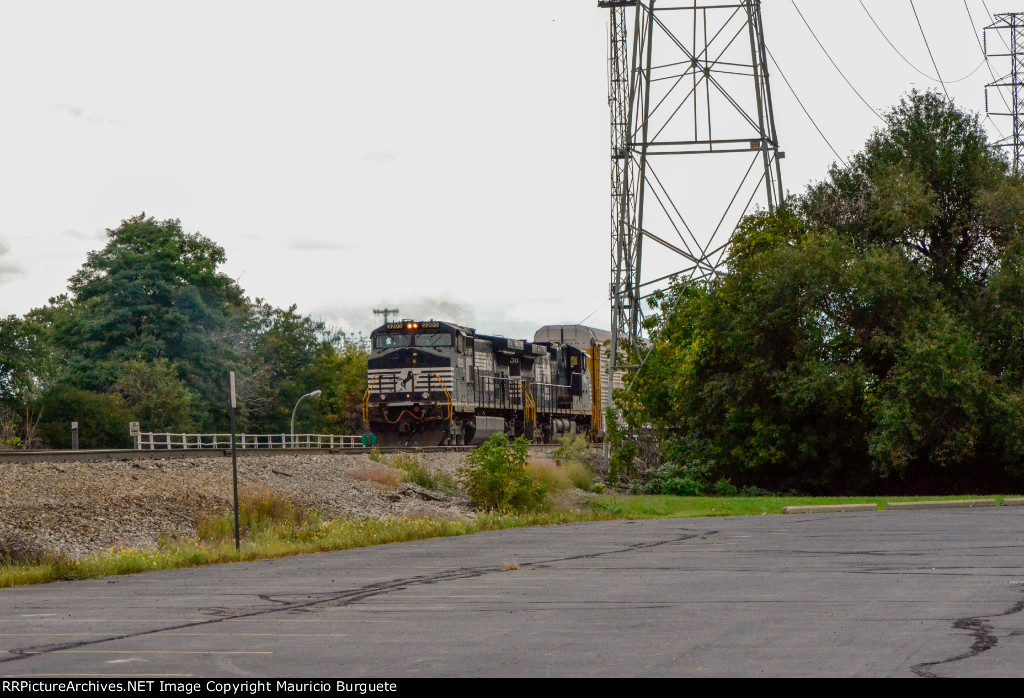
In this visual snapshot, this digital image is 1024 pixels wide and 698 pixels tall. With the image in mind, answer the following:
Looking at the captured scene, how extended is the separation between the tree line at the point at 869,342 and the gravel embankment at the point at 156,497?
27.1ft

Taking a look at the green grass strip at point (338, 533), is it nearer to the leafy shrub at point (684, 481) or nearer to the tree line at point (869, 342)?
the leafy shrub at point (684, 481)

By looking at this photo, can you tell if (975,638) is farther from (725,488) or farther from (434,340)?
(434,340)

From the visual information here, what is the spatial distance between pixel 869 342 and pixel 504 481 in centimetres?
1222

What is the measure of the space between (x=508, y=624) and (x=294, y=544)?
10503 mm

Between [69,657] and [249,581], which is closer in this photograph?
[69,657]

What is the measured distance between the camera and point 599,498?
31.0 metres

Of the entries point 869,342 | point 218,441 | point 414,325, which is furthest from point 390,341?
point 869,342

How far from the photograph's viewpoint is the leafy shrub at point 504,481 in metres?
27.3

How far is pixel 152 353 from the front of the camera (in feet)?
209

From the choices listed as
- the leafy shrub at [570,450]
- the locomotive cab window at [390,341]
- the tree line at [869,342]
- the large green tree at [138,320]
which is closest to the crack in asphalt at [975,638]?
the tree line at [869,342]

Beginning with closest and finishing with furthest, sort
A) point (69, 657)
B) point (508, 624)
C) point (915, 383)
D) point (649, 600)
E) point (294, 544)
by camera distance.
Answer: point (69, 657)
point (508, 624)
point (649, 600)
point (294, 544)
point (915, 383)

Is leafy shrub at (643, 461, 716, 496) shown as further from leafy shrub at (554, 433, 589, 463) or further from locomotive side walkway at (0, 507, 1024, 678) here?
locomotive side walkway at (0, 507, 1024, 678)

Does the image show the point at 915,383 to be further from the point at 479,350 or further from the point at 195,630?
the point at 195,630

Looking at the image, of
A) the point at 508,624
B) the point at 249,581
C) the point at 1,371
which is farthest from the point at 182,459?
the point at 1,371
